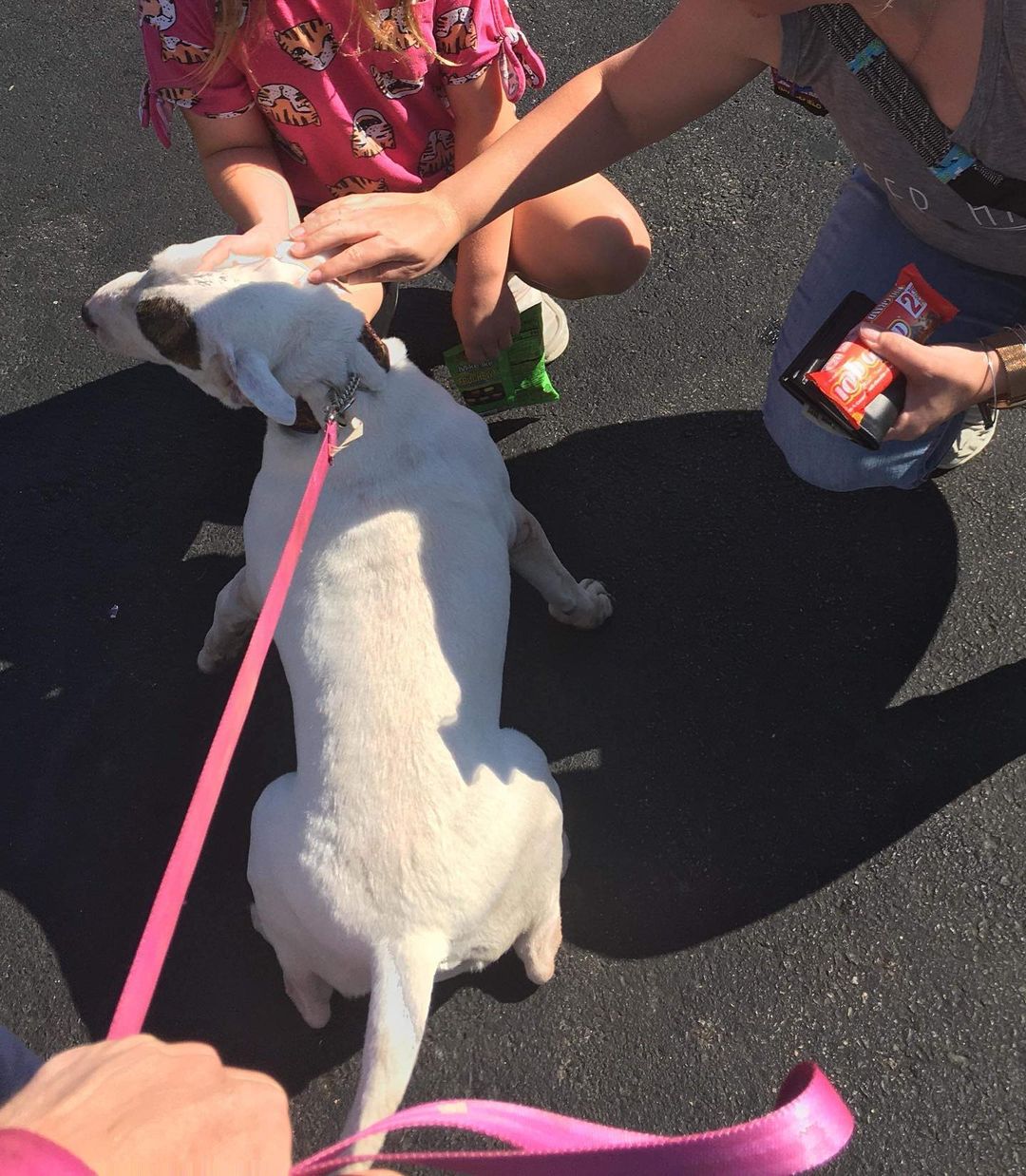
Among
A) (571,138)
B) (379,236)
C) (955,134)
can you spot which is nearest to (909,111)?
(955,134)

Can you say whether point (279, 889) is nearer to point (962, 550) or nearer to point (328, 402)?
point (328, 402)

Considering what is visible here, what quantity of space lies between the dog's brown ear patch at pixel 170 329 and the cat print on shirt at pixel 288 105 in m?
0.76

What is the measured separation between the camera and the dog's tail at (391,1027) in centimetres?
181

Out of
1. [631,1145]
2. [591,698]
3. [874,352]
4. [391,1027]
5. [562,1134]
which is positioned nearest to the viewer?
[631,1145]

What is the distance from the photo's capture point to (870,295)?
2.55 m

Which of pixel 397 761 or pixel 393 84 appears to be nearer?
pixel 397 761

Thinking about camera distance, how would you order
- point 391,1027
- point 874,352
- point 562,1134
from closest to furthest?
point 562,1134
point 391,1027
point 874,352

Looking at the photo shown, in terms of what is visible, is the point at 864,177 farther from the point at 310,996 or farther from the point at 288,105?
the point at 310,996

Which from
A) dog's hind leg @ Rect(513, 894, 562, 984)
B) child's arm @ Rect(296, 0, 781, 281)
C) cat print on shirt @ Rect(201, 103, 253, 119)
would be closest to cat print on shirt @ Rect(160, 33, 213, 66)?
cat print on shirt @ Rect(201, 103, 253, 119)

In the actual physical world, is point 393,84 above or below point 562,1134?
above

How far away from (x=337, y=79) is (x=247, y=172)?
35 cm

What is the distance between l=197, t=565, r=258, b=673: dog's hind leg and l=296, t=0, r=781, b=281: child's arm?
964mm

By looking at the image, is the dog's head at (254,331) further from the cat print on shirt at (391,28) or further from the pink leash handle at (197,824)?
the cat print on shirt at (391,28)

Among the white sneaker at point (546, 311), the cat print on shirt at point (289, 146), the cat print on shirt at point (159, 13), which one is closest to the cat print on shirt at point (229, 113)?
the cat print on shirt at point (289, 146)
